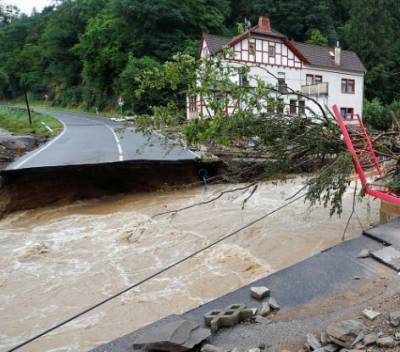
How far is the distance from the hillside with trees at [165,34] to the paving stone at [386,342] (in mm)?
26704

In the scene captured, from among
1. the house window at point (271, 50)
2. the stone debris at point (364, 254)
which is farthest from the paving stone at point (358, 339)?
the house window at point (271, 50)

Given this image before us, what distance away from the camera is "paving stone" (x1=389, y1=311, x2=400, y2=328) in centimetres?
332

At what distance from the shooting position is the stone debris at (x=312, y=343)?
3.18 meters

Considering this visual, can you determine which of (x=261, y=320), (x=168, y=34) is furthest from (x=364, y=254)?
(x=168, y=34)

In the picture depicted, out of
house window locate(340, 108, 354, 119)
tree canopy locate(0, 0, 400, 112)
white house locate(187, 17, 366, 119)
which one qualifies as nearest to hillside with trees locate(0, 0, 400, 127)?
tree canopy locate(0, 0, 400, 112)

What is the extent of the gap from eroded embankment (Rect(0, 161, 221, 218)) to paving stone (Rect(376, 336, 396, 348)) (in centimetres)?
820

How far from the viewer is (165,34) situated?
126 ft

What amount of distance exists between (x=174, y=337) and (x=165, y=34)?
38610mm

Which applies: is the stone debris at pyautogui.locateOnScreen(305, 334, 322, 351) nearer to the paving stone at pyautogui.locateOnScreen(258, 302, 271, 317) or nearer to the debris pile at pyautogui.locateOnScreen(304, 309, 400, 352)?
the debris pile at pyautogui.locateOnScreen(304, 309, 400, 352)

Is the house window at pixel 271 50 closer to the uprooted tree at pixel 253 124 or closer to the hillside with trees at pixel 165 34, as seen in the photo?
the hillside with trees at pixel 165 34

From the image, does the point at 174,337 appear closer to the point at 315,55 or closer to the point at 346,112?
the point at 346,112

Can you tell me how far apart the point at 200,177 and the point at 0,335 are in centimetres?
849

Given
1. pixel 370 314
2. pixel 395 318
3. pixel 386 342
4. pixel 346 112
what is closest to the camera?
pixel 386 342

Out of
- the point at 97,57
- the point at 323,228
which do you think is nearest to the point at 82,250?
the point at 323,228
